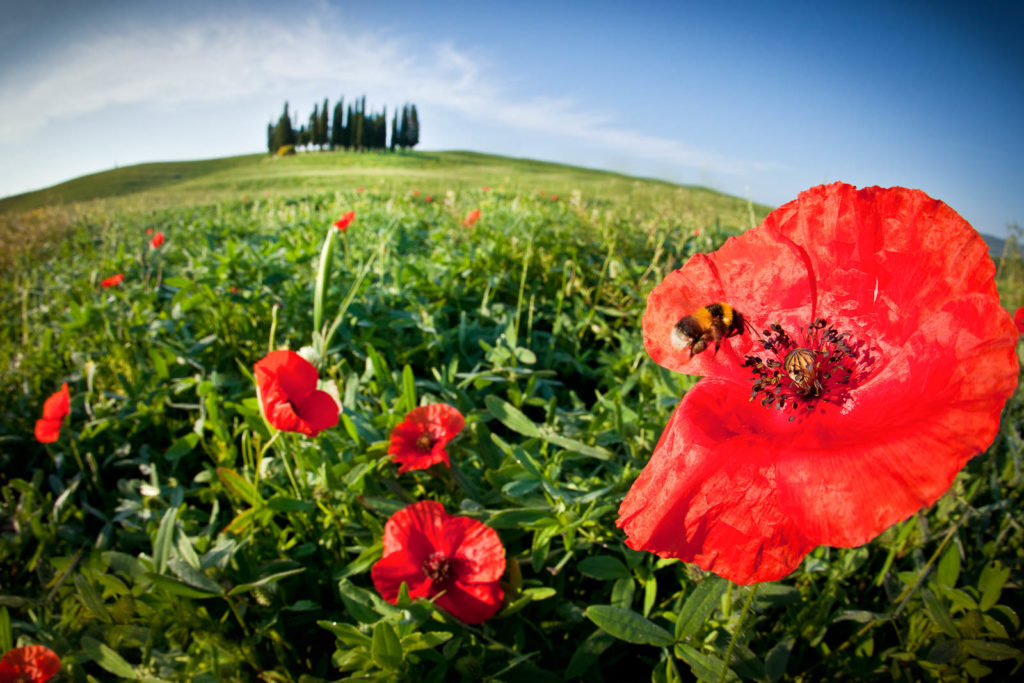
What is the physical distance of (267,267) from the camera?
3084 mm

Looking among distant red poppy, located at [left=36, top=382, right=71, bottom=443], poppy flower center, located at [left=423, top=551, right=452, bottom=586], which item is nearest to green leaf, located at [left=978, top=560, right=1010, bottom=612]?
poppy flower center, located at [left=423, top=551, right=452, bottom=586]

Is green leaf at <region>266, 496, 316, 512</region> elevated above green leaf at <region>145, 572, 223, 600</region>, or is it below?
above

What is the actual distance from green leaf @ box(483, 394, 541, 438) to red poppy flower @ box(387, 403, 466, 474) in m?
0.14

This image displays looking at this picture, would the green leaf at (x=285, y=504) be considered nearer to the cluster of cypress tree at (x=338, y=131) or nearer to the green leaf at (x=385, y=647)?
the green leaf at (x=385, y=647)

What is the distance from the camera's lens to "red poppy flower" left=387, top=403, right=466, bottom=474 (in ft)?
4.67

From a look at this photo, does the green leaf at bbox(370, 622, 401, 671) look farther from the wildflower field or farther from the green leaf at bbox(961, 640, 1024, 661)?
the green leaf at bbox(961, 640, 1024, 661)

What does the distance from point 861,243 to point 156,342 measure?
2.86 meters

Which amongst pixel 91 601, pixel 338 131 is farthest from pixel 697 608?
pixel 338 131

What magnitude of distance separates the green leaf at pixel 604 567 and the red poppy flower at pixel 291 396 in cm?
71

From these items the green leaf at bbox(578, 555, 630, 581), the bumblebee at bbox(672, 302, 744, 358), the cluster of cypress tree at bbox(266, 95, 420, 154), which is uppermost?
the cluster of cypress tree at bbox(266, 95, 420, 154)

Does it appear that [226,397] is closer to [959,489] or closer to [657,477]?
[657,477]

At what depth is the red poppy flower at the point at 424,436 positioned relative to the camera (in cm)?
142

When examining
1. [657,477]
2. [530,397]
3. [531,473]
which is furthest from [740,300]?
[530,397]

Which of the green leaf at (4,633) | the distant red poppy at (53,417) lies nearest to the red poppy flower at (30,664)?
the green leaf at (4,633)
